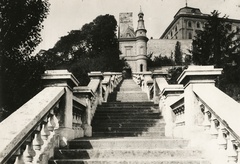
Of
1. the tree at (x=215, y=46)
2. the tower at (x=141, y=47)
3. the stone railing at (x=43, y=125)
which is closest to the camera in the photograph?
the stone railing at (x=43, y=125)

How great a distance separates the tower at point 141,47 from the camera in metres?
59.9

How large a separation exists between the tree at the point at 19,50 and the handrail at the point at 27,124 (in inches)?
262

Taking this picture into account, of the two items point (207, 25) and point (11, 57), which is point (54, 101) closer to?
point (11, 57)

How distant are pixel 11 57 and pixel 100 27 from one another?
47399mm

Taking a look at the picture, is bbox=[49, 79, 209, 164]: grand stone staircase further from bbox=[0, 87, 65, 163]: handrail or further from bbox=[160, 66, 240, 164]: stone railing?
bbox=[0, 87, 65, 163]: handrail

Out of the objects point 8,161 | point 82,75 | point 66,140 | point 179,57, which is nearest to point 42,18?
point 66,140

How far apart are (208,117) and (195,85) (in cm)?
69

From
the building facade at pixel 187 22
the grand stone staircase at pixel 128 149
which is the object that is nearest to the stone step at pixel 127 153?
the grand stone staircase at pixel 128 149

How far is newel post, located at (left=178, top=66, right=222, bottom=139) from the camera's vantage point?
521 centimetres

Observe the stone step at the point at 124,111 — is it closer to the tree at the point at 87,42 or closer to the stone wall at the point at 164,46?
the tree at the point at 87,42

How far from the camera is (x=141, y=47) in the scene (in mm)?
61031

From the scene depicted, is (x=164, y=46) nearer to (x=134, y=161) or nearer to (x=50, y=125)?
(x=50, y=125)

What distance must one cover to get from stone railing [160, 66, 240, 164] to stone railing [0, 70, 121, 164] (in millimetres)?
2172

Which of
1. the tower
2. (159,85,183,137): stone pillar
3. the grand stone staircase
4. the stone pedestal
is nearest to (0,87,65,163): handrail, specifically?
the grand stone staircase
